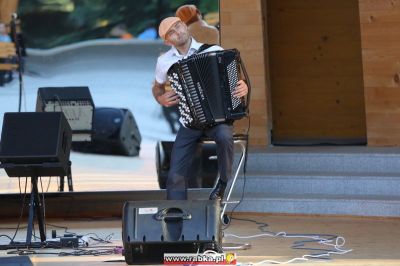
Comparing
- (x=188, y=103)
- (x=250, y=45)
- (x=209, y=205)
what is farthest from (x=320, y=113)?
(x=209, y=205)

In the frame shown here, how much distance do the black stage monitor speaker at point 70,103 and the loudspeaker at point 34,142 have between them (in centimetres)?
144

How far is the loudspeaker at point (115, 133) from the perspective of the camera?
9461mm

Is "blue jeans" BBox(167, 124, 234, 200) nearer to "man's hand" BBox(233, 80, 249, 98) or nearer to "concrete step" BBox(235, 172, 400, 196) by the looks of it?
"man's hand" BBox(233, 80, 249, 98)

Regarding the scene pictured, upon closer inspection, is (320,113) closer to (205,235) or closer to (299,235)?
(299,235)

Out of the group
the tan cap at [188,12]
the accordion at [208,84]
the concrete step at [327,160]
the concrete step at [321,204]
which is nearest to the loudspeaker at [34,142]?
the accordion at [208,84]

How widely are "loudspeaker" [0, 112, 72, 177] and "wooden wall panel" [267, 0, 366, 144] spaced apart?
12.3 ft

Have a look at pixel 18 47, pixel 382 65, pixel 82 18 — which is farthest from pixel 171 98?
pixel 382 65

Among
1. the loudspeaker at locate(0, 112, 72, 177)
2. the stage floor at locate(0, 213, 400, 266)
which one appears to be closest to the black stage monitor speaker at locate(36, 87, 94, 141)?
the stage floor at locate(0, 213, 400, 266)

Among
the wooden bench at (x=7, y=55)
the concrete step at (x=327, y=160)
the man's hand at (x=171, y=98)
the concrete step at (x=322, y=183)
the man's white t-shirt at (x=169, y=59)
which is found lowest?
the concrete step at (x=322, y=183)

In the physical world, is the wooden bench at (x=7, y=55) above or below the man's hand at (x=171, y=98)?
above

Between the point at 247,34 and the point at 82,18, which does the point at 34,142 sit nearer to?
the point at 82,18

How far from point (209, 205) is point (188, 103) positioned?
1.10 metres

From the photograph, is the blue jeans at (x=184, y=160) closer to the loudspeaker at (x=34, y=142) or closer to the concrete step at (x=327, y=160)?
the loudspeaker at (x=34, y=142)

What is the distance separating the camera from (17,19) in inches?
371
